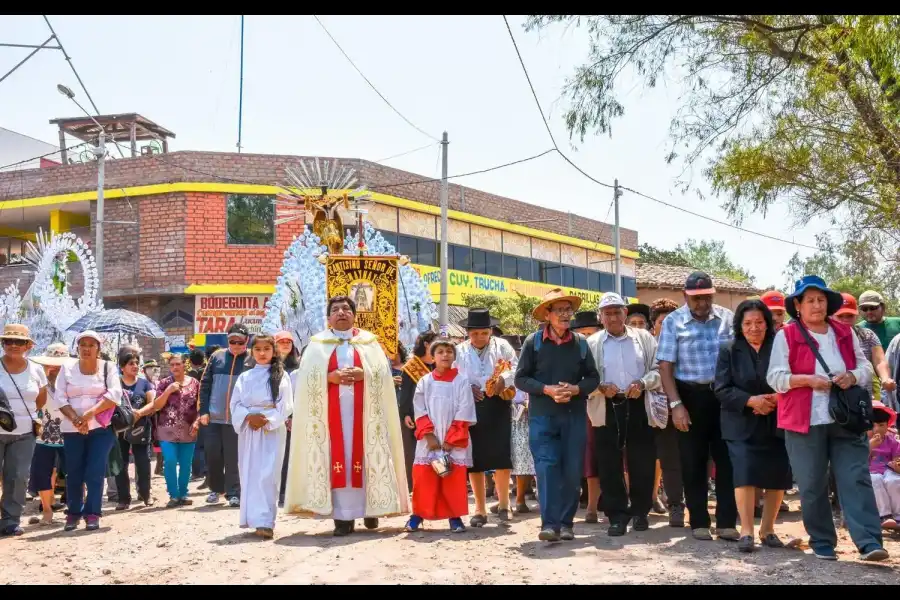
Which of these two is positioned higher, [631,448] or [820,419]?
[820,419]

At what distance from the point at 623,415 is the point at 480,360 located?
187 cm

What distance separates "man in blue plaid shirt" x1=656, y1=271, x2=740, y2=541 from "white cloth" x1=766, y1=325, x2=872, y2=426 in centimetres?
79

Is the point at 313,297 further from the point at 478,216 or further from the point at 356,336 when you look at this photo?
the point at 478,216

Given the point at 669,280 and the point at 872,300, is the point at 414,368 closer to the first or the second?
the point at 872,300

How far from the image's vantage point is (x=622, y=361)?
8805mm

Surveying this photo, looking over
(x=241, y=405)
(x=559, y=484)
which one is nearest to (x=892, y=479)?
(x=559, y=484)

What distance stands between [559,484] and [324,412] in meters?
2.24

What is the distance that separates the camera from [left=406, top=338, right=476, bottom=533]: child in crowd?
356 inches

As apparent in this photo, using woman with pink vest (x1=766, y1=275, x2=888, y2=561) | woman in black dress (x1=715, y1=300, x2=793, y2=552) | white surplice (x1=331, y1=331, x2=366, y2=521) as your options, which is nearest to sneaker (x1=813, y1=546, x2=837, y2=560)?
woman with pink vest (x1=766, y1=275, x2=888, y2=561)

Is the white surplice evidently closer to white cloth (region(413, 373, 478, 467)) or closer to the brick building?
white cloth (region(413, 373, 478, 467))

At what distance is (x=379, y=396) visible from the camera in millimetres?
9352

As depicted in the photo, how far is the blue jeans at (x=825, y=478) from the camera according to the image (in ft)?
23.3

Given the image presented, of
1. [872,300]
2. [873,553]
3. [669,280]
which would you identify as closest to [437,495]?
[873,553]

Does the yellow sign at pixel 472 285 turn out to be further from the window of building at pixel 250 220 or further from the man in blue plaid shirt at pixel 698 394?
the man in blue plaid shirt at pixel 698 394
